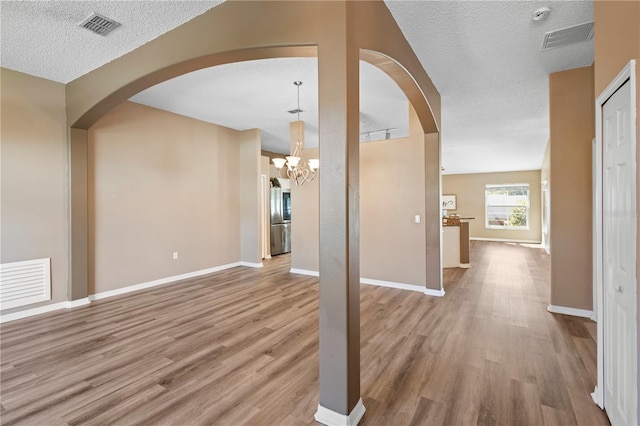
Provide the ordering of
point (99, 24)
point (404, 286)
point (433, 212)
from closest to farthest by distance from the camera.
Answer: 1. point (99, 24)
2. point (433, 212)
3. point (404, 286)

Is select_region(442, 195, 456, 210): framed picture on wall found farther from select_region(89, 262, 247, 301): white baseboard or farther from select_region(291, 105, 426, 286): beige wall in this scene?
select_region(89, 262, 247, 301): white baseboard

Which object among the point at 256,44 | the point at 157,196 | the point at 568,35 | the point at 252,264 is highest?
the point at 568,35

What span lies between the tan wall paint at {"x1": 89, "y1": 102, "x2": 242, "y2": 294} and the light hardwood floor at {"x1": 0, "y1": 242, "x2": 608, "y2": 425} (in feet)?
2.69

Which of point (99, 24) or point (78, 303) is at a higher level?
A: point (99, 24)

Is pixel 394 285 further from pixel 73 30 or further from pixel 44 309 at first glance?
pixel 73 30

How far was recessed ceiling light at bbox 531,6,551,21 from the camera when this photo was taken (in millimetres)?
2390

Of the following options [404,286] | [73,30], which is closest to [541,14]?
[404,286]

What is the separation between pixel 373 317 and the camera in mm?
3496

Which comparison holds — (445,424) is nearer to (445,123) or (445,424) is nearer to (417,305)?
(417,305)

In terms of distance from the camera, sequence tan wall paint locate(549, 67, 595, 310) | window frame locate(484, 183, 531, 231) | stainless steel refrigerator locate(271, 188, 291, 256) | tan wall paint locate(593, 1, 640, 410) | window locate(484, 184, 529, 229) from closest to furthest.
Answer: tan wall paint locate(593, 1, 640, 410) < tan wall paint locate(549, 67, 595, 310) < stainless steel refrigerator locate(271, 188, 291, 256) < window frame locate(484, 183, 531, 231) < window locate(484, 184, 529, 229)

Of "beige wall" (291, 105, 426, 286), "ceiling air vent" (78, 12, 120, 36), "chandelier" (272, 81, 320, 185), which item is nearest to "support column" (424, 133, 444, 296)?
"beige wall" (291, 105, 426, 286)

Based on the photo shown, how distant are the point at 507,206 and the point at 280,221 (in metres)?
8.96

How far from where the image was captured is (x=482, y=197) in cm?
1158

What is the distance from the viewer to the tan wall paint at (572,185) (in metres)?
3.42
